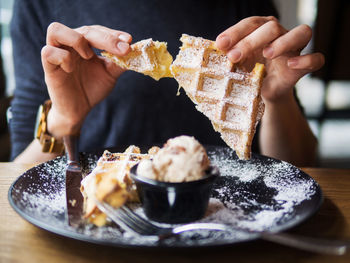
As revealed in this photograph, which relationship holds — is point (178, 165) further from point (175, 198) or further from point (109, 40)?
point (109, 40)

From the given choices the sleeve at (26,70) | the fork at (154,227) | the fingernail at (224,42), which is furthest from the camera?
the sleeve at (26,70)

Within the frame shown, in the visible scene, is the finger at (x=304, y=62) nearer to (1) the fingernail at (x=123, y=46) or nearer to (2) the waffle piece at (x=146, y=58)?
(2) the waffle piece at (x=146, y=58)

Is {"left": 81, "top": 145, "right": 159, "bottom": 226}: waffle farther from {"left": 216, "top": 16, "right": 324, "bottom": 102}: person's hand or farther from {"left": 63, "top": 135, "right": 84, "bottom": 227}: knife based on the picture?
{"left": 216, "top": 16, "right": 324, "bottom": 102}: person's hand

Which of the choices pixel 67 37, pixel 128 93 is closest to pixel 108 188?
pixel 67 37

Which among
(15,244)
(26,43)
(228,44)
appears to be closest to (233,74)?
(228,44)

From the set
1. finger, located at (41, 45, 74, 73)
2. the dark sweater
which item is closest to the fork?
finger, located at (41, 45, 74, 73)

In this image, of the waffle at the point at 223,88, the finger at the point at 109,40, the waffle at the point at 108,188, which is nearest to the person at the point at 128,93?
the finger at the point at 109,40
